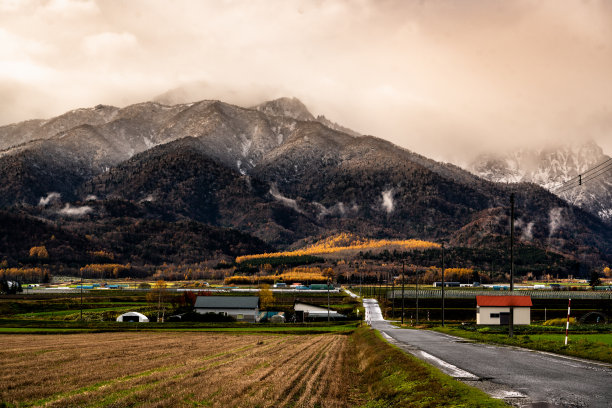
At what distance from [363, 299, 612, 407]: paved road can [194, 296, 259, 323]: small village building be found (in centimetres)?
11622

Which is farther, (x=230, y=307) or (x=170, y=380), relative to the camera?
(x=230, y=307)

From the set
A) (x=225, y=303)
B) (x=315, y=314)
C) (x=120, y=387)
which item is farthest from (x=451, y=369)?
(x=225, y=303)

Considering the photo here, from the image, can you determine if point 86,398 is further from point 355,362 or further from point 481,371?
point 355,362

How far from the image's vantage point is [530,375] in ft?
76.0

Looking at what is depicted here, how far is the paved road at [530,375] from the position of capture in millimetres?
17875

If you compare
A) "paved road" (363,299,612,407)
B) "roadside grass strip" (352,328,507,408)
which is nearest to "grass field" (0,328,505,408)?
"roadside grass strip" (352,328,507,408)

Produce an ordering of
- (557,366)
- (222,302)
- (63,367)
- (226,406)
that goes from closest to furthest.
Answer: (226,406) → (557,366) → (63,367) → (222,302)

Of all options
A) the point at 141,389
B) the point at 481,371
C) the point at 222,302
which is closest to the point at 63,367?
the point at 141,389

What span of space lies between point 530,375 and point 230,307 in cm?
13146

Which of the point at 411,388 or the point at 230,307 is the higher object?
the point at 411,388

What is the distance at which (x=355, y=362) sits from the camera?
39.7m

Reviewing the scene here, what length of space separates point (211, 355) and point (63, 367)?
1177 centimetres

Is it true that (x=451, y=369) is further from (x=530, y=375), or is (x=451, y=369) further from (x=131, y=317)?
(x=131, y=317)

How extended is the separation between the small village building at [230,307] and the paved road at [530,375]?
116220mm
